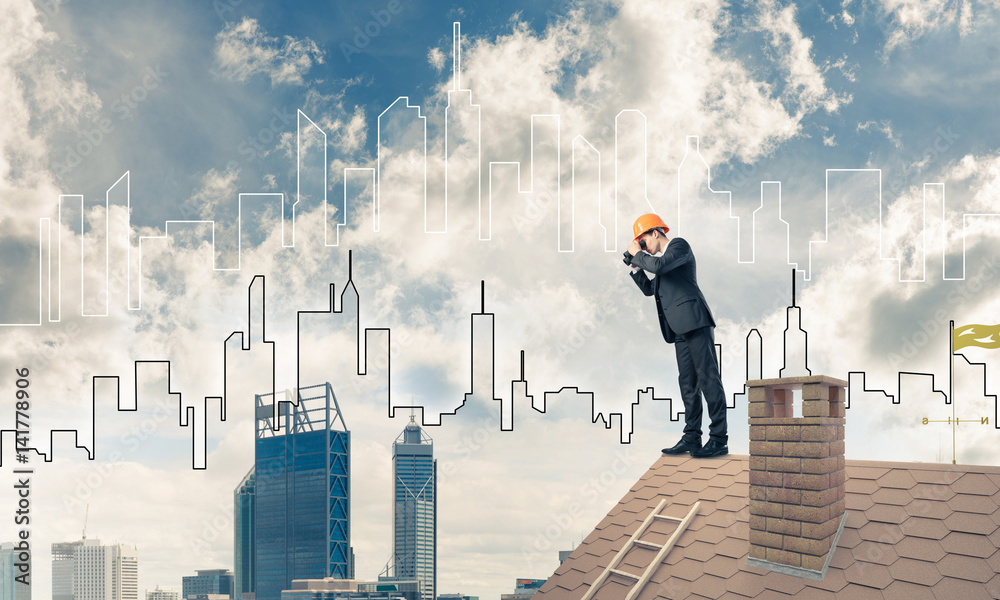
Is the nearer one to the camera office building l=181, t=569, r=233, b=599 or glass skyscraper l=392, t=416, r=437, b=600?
glass skyscraper l=392, t=416, r=437, b=600

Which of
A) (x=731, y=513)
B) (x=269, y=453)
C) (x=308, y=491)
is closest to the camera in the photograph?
(x=731, y=513)

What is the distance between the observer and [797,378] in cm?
618

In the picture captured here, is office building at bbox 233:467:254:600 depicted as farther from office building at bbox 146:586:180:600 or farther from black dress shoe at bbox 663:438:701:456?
black dress shoe at bbox 663:438:701:456

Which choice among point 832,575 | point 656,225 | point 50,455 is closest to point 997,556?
point 832,575

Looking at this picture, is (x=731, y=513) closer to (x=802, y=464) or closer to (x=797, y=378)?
(x=802, y=464)

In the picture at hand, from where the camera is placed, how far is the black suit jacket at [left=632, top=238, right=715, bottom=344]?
27.6 ft

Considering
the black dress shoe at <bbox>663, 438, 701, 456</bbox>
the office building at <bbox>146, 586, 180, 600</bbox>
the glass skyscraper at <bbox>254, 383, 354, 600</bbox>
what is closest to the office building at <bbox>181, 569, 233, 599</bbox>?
the office building at <bbox>146, 586, 180, 600</bbox>

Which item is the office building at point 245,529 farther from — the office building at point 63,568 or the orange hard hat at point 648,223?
the orange hard hat at point 648,223

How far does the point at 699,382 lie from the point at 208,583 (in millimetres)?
120949

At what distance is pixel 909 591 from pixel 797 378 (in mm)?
2061

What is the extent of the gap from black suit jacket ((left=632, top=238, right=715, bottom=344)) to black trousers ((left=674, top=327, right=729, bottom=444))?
0.18 m

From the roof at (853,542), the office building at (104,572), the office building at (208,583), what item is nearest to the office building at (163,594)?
the office building at (208,583)


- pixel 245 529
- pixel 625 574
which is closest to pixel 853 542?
pixel 625 574

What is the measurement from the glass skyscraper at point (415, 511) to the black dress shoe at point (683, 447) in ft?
229
